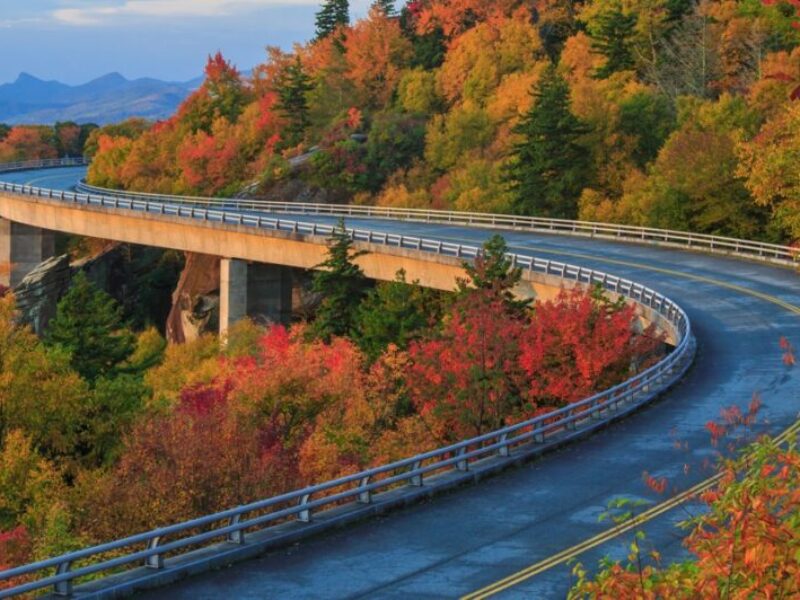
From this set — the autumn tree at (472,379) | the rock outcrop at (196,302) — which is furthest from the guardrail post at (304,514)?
the rock outcrop at (196,302)

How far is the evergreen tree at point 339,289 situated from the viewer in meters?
67.1

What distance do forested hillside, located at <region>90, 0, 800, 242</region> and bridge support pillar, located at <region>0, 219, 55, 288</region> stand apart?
52.2 ft

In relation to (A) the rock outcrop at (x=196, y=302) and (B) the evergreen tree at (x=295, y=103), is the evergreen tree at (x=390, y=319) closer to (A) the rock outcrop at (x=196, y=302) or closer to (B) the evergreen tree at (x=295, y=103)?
(A) the rock outcrop at (x=196, y=302)

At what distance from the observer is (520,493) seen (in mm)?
25438

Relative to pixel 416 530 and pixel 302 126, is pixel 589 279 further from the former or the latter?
pixel 302 126

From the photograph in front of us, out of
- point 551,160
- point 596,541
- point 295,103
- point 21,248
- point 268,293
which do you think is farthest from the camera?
point 295,103

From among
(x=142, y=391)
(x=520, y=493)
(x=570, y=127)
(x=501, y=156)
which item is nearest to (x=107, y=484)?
(x=520, y=493)

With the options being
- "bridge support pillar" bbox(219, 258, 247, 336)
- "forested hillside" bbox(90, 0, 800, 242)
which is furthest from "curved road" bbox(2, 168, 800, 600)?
"bridge support pillar" bbox(219, 258, 247, 336)

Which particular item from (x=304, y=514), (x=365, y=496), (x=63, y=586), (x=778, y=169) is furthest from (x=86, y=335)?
(x=63, y=586)

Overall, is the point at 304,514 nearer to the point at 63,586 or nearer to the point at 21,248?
the point at 63,586

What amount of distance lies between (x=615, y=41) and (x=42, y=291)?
4863 cm

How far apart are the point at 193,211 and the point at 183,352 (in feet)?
31.0

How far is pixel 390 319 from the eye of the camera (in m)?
60.3

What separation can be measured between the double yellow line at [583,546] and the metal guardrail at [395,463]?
3.43 metres
